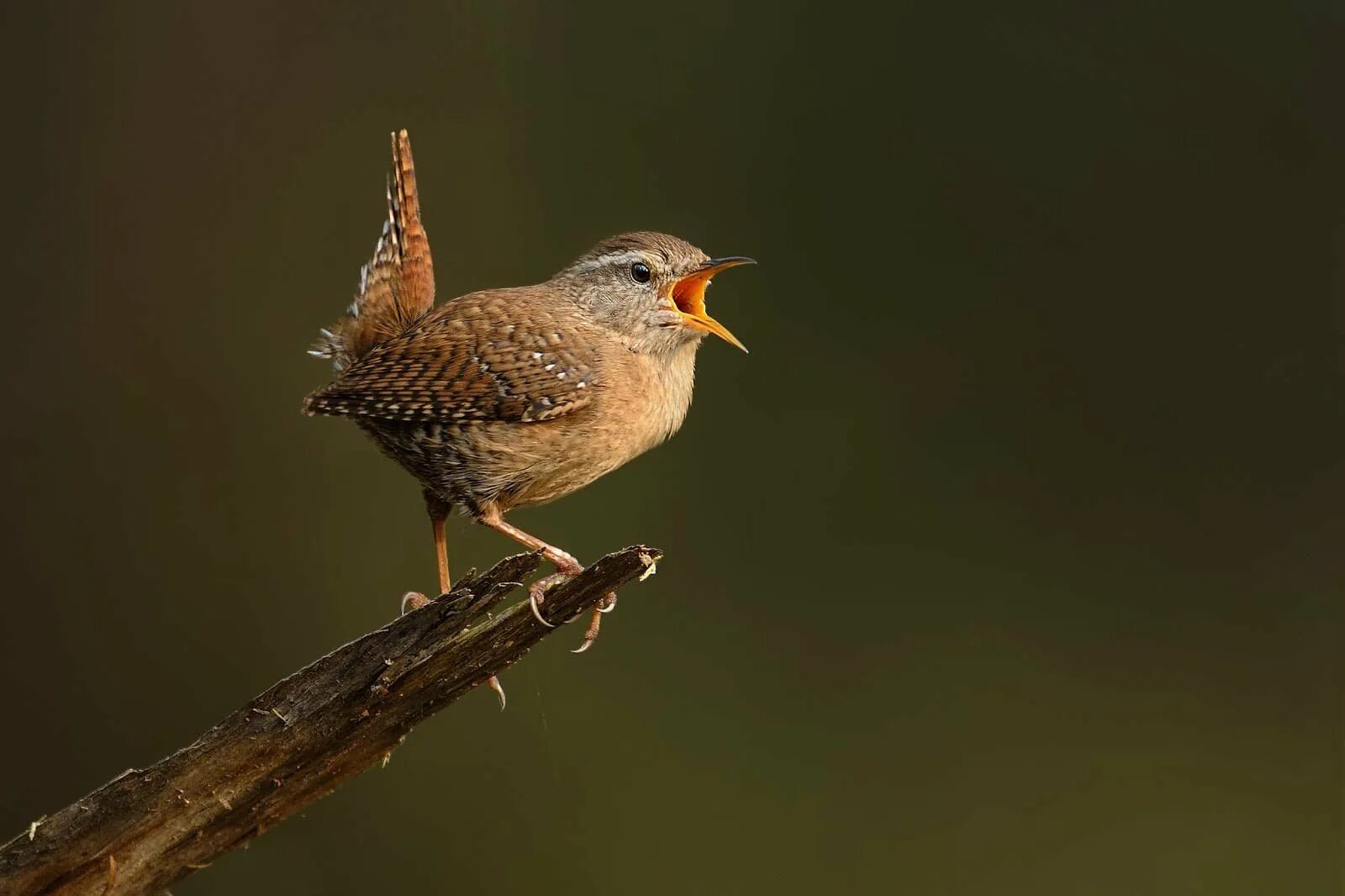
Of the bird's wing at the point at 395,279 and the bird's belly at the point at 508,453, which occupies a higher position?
the bird's wing at the point at 395,279

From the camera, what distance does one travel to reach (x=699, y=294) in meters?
3.43

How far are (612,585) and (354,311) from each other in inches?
51.2

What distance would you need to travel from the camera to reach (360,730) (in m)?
2.67

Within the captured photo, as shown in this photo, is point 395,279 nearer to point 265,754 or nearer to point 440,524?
point 440,524

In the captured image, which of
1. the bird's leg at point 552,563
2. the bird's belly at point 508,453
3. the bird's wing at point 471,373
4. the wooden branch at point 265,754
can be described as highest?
the bird's wing at point 471,373

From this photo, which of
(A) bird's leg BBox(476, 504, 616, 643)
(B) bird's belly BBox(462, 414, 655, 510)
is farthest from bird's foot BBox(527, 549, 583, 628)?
(B) bird's belly BBox(462, 414, 655, 510)

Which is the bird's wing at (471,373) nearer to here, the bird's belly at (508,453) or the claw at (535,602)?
the bird's belly at (508,453)

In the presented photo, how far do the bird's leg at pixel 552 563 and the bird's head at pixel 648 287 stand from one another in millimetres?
572

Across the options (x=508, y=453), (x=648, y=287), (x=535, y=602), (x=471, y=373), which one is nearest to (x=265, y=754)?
(x=535, y=602)

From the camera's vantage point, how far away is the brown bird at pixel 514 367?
9.55ft

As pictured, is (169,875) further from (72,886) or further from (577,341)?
(577,341)

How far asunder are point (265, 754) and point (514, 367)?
102 cm

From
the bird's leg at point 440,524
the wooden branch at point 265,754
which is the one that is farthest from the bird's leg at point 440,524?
the wooden branch at point 265,754

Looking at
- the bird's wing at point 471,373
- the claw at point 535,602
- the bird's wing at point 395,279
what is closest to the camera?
the claw at point 535,602
